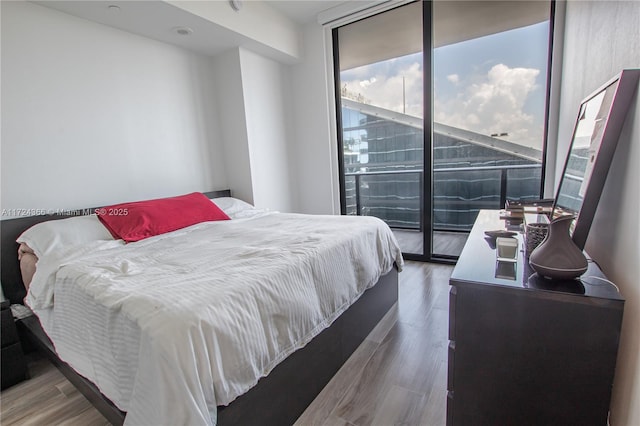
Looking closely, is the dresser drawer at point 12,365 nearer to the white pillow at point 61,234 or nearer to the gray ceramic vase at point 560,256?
the white pillow at point 61,234

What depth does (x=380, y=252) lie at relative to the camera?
215cm

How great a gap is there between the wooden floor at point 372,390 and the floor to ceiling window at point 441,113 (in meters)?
1.60

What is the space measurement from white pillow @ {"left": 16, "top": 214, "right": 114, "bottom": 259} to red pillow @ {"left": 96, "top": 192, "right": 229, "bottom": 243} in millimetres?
84

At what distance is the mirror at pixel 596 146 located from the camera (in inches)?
38.3

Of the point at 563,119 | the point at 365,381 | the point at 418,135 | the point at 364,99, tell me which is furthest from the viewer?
the point at 364,99

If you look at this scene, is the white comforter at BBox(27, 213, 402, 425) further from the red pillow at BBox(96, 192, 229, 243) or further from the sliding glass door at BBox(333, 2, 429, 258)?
the sliding glass door at BBox(333, 2, 429, 258)

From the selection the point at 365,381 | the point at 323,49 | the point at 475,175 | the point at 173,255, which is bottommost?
the point at 365,381

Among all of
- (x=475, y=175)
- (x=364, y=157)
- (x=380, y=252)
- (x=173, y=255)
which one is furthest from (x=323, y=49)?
(x=173, y=255)

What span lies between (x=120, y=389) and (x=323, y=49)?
3.58 meters

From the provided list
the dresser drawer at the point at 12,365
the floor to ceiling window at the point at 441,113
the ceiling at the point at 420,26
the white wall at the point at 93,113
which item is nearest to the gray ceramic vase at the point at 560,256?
the floor to ceiling window at the point at 441,113

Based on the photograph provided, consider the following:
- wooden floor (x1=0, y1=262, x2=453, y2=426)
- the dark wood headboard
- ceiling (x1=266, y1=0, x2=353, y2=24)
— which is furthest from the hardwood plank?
ceiling (x1=266, y1=0, x2=353, y2=24)

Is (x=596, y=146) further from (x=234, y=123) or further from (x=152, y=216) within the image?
(x=234, y=123)

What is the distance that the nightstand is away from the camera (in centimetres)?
178

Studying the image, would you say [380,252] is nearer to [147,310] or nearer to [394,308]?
[394,308]
